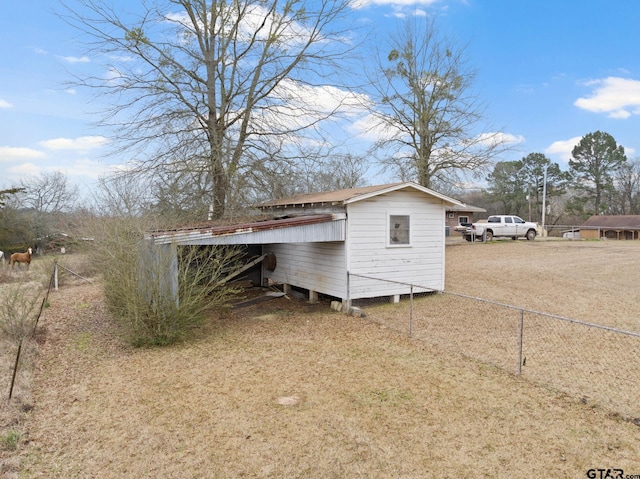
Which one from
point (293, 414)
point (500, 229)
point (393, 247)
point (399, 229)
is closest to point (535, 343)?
point (393, 247)

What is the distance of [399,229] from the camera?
10.5m

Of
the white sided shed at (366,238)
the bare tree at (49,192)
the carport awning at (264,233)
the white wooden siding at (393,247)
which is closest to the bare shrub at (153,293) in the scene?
the carport awning at (264,233)

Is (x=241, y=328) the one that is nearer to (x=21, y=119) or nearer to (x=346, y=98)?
(x=346, y=98)

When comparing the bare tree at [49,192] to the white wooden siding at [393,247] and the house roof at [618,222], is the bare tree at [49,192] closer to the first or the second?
the white wooden siding at [393,247]

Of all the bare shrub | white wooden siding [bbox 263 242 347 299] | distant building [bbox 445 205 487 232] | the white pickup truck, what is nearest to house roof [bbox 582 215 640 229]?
distant building [bbox 445 205 487 232]

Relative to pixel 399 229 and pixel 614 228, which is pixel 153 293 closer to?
pixel 399 229

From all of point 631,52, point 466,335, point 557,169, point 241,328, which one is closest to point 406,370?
point 466,335

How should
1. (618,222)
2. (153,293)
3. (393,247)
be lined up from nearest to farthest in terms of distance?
(153,293) < (393,247) < (618,222)

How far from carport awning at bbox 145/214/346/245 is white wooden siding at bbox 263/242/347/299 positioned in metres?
0.63

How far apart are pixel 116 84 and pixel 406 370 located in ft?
41.4

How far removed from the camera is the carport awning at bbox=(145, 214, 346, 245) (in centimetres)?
770

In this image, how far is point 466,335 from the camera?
26.3 feet

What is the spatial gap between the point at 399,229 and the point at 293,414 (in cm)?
672

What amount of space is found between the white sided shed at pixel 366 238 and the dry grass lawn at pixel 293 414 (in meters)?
2.01
